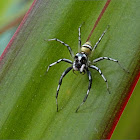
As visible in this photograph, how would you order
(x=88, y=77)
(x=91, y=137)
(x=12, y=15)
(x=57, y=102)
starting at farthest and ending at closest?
(x=12, y=15) < (x=88, y=77) < (x=57, y=102) < (x=91, y=137)

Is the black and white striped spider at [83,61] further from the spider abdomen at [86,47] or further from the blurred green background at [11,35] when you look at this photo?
the blurred green background at [11,35]

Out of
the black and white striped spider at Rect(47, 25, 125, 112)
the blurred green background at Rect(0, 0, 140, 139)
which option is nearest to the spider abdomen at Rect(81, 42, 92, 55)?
the black and white striped spider at Rect(47, 25, 125, 112)

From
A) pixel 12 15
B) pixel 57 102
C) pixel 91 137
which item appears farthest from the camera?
pixel 12 15

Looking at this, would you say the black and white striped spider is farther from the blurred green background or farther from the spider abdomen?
the blurred green background

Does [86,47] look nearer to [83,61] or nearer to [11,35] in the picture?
[83,61]

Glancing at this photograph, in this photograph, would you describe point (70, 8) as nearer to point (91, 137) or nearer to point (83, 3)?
point (83, 3)

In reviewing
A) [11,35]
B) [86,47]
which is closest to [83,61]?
[86,47]

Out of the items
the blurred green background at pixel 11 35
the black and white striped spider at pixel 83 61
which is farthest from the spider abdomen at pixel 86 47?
the blurred green background at pixel 11 35

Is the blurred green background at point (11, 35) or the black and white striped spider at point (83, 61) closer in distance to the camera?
the black and white striped spider at point (83, 61)

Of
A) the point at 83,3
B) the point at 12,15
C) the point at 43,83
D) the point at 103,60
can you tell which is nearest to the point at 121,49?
the point at 103,60
